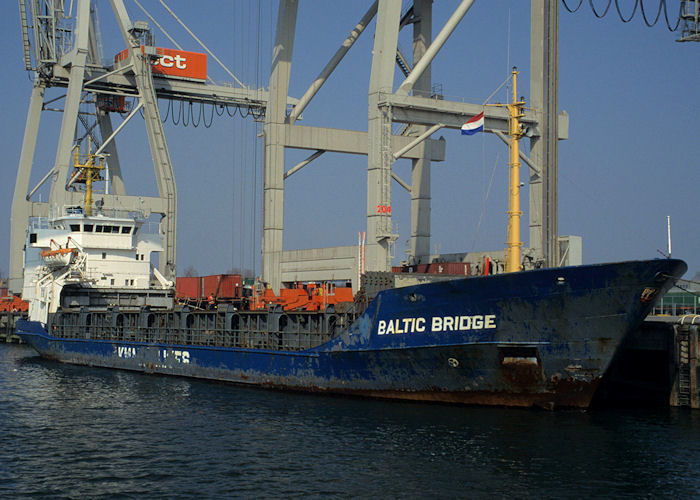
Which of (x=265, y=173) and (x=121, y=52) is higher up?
(x=121, y=52)

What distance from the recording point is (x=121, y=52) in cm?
5191

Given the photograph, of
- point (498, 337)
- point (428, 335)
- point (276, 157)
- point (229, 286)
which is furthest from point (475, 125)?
point (229, 286)

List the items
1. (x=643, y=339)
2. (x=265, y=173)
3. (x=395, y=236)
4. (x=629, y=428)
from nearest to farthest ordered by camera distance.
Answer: (x=629, y=428) → (x=643, y=339) → (x=395, y=236) → (x=265, y=173)

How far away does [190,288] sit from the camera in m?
40.8

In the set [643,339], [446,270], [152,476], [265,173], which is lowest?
[152,476]

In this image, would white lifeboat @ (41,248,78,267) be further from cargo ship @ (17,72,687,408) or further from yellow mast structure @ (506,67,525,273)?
yellow mast structure @ (506,67,525,273)

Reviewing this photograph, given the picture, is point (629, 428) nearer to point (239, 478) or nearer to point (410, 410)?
point (410, 410)

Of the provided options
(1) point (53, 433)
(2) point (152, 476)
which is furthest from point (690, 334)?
(1) point (53, 433)

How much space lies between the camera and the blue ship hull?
18.8 meters

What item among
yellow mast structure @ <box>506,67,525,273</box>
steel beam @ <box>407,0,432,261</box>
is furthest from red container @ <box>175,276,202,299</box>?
yellow mast structure @ <box>506,67,525,273</box>

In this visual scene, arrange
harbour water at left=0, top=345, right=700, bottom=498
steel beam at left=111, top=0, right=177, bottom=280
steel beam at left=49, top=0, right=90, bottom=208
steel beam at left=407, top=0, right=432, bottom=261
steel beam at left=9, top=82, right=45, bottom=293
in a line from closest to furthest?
1. harbour water at left=0, top=345, right=700, bottom=498
2. steel beam at left=407, top=0, right=432, bottom=261
3. steel beam at left=49, top=0, right=90, bottom=208
4. steel beam at left=111, top=0, right=177, bottom=280
5. steel beam at left=9, top=82, right=45, bottom=293

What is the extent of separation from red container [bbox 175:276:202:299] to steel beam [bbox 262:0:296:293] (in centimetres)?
361

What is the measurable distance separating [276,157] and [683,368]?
78.1ft

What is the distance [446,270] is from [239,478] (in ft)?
74.4
